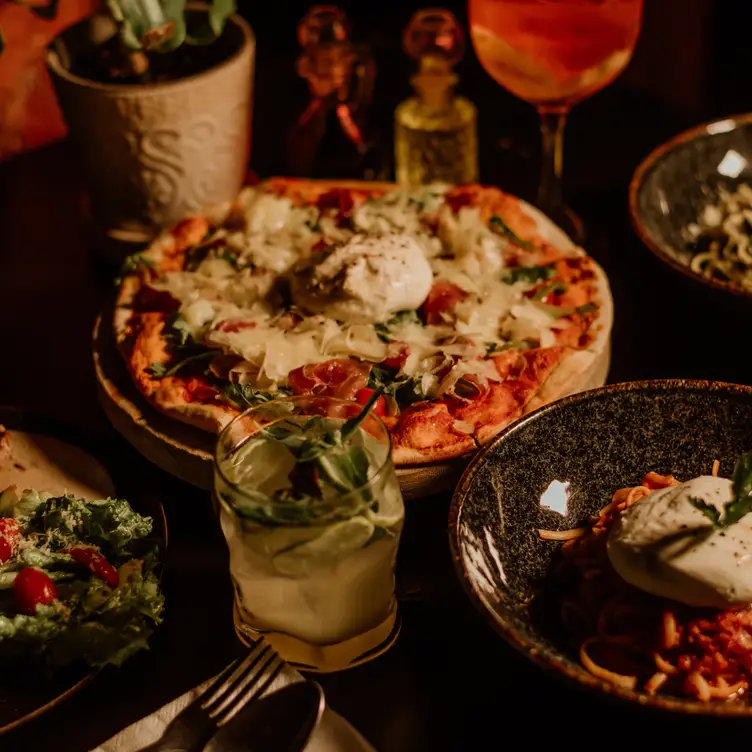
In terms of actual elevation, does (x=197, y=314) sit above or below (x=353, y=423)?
below

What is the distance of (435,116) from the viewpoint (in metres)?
2.89

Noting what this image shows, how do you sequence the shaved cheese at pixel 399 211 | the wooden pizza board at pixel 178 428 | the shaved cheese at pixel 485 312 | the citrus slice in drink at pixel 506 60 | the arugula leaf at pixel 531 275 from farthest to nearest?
1. the citrus slice in drink at pixel 506 60
2. the shaved cheese at pixel 399 211
3. the arugula leaf at pixel 531 275
4. the shaved cheese at pixel 485 312
5. the wooden pizza board at pixel 178 428

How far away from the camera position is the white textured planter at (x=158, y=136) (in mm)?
2566

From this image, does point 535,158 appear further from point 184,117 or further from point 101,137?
point 101,137

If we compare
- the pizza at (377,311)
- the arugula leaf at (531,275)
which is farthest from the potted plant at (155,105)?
the arugula leaf at (531,275)

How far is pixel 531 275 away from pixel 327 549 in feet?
3.55

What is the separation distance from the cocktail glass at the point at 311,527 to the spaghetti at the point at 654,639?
0.32 m

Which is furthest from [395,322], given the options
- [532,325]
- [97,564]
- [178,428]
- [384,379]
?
[97,564]

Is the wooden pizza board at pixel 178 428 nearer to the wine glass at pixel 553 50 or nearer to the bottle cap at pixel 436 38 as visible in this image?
the wine glass at pixel 553 50

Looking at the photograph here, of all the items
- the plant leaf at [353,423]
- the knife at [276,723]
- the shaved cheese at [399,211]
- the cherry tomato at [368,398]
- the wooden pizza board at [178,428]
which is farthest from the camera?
the shaved cheese at [399,211]

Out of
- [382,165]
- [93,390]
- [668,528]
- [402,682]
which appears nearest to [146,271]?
[93,390]

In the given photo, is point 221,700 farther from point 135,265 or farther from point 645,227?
point 645,227

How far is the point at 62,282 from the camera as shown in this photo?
2.74 metres

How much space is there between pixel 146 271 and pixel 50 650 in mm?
1081
